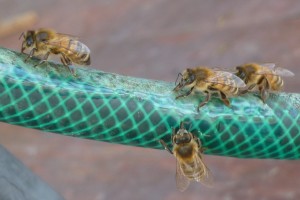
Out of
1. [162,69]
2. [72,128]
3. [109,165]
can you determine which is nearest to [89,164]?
[109,165]

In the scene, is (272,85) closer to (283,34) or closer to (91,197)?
(91,197)

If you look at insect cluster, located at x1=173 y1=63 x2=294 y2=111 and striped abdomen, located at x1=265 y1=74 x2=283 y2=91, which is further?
striped abdomen, located at x1=265 y1=74 x2=283 y2=91

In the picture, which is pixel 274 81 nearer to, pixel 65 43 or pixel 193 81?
pixel 193 81

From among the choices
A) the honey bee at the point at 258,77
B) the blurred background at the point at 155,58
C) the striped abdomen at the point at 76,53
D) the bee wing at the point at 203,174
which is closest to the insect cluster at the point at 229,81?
the honey bee at the point at 258,77

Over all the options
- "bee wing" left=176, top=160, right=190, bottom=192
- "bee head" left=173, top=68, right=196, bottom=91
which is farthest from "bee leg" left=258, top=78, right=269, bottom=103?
"bee wing" left=176, top=160, right=190, bottom=192

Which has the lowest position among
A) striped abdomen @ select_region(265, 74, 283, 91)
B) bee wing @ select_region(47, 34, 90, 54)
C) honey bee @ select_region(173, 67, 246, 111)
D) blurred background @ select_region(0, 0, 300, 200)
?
blurred background @ select_region(0, 0, 300, 200)

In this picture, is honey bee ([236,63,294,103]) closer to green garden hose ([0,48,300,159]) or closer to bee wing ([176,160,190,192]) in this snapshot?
green garden hose ([0,48,300,159])
